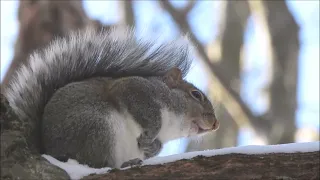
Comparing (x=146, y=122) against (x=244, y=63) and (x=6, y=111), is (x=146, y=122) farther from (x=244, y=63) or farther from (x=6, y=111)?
(x=244, y=63)

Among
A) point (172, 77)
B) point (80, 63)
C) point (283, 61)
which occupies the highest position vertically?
point (283, 61)

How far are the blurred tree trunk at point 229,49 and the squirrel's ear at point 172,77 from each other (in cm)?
257

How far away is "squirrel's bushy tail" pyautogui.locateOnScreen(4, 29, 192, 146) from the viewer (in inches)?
72.6

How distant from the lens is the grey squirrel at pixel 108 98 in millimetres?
1673

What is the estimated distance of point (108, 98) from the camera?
1820 millimetres

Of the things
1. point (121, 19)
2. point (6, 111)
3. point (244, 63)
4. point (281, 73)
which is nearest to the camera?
point (6, 111)

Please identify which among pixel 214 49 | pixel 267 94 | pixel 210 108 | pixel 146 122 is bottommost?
pixel 146 122

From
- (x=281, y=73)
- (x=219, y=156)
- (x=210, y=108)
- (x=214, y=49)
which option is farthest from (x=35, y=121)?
(x=214, y=49)

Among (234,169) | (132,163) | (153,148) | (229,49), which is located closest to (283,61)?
(229,49)

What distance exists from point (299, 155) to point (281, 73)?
2.15 m

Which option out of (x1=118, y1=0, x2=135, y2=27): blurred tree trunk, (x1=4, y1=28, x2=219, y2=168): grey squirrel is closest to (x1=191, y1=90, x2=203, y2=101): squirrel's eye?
(x1=4, y1=28, x2=219, y2=168): grey squirrel

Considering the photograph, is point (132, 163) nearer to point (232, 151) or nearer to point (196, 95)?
point (232, 151)

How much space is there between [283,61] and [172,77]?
54.6 inches

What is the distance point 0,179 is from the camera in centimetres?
133
